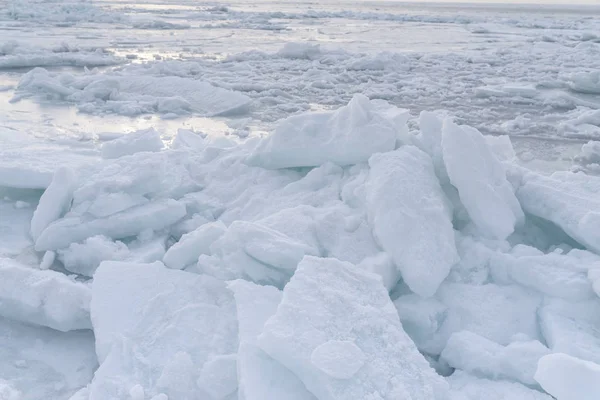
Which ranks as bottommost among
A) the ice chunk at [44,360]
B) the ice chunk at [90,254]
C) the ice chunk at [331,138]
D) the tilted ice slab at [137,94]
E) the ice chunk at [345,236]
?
the tilted ice slab at [137,94]

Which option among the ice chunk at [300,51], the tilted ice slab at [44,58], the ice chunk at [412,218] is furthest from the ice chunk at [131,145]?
the ice chunk at [300,51]

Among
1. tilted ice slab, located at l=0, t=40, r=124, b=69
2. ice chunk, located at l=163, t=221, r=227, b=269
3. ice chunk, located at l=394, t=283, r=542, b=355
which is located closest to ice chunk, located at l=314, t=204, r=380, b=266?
ice chunk, located at l=394, t=283, r=542, b=355

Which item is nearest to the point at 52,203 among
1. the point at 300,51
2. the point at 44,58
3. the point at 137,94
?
the point at 137,94

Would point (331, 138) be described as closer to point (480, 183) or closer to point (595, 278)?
point (480, 183)

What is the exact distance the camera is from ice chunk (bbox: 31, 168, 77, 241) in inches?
112

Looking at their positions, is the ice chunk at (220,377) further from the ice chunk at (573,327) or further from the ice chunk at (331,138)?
the ice chunk at (331,138)

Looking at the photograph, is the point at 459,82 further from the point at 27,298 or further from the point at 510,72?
the point at 27,298

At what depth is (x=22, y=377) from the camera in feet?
6.49

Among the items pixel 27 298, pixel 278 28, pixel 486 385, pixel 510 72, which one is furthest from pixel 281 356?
pixel 278 28

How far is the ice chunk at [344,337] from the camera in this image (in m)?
1.54

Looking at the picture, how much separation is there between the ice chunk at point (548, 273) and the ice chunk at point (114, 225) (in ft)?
5.14

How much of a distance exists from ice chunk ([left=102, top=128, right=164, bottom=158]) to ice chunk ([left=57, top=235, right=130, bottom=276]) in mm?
1096

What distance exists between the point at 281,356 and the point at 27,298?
1.21 metres

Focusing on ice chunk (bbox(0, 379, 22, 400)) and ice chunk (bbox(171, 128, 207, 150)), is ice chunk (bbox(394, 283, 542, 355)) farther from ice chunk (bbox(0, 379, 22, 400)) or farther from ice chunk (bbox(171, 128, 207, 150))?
ice chunk (bbox(171, 128, 207, 150))
